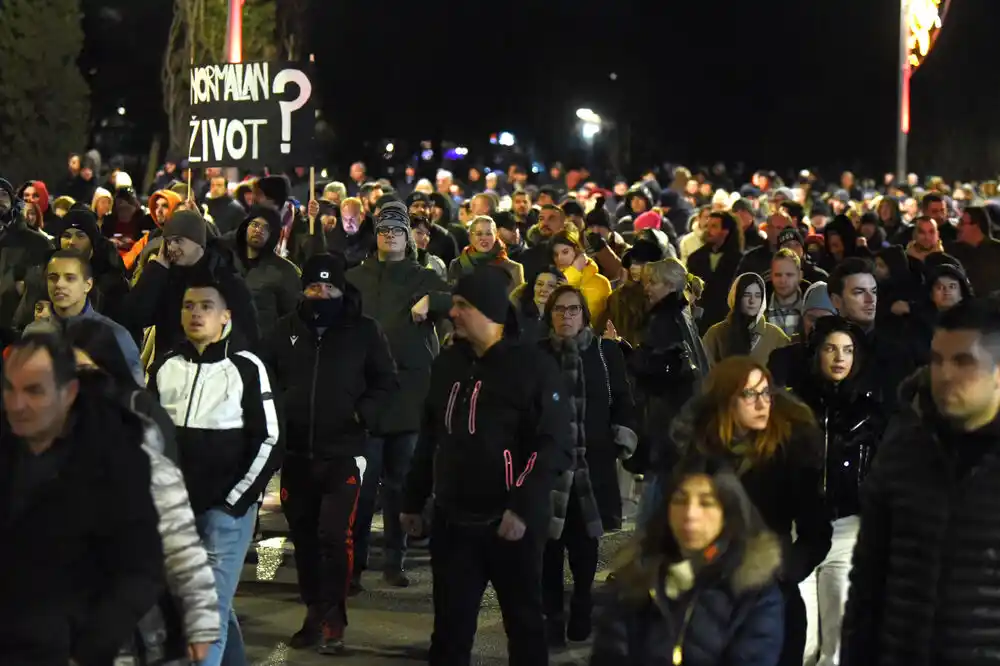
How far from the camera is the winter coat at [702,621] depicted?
4598 mm

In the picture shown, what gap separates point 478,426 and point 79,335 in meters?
1.76

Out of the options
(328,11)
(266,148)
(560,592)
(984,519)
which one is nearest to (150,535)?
(984,519)

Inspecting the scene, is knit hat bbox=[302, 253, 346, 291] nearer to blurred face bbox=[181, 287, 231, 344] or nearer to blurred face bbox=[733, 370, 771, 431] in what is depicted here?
blurred face bbox=[181, 287, 231, 344]

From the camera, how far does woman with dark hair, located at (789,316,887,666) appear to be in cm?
688

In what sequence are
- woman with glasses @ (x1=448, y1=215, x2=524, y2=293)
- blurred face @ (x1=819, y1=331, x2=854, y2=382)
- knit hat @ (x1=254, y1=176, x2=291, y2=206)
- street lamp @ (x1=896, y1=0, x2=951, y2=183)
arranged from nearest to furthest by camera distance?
blurred face @ (x1=819, y1=331, x2=854, y2=382), woman with glasses @ (x1=448, y1=215, x2=524, y2=293), knit hat @ (x1=254, y1=176, x2=291, y2=206), street lamp @ (x1=896, y1=0, x2=951, y2=183)

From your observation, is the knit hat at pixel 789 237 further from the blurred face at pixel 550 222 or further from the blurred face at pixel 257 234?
the blurred face at pixel 257 234

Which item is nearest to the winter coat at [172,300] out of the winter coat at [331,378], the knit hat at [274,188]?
the winter coat at [331,378]

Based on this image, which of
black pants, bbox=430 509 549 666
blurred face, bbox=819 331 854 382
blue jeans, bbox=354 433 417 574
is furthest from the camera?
blue jeans, bbox=354 433 417 574

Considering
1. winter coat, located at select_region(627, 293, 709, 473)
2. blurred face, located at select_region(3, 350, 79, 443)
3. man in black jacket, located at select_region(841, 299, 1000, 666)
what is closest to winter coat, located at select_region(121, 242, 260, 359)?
winter coat, located at select_region(627, 293, 709, 473)

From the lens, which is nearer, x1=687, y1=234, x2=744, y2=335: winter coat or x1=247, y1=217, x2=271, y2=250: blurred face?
x1=247, y1=217, x2=271, y2=250: blurred face

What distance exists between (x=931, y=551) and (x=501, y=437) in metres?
2.47

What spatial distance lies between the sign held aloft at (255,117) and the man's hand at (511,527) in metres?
5.80

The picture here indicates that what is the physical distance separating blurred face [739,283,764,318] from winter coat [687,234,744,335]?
3709 millimetres

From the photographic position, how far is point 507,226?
48.8ft
